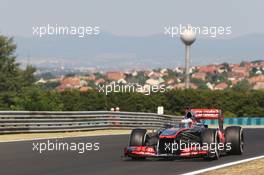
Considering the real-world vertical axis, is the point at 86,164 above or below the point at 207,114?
below

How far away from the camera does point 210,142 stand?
16312 mm

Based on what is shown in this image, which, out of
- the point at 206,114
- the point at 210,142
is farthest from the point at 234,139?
the point at 210,142

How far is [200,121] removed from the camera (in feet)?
61.2

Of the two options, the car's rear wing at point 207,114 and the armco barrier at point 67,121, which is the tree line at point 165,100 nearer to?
the armco barrier at point 67,121

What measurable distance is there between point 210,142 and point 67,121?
15.9 m

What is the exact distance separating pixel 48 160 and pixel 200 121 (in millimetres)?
4083

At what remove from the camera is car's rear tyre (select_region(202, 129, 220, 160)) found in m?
16.3

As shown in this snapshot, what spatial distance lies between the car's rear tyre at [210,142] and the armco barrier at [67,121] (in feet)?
41.5

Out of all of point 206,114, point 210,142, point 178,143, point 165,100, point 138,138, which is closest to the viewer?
point 210,142

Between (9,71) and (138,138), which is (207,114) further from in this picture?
(9,71)

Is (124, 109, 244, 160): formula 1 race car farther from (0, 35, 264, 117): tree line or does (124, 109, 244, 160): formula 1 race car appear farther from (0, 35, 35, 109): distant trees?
(0, 35, 35, 109): distant trees

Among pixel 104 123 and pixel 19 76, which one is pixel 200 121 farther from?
pixel 19 76

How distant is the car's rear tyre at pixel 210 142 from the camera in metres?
16.3

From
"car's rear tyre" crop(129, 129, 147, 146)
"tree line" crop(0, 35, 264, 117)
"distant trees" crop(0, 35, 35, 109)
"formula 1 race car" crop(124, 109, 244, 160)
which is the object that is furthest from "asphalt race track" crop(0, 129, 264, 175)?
"distant trees" crop(0, 35, 35, 109)
